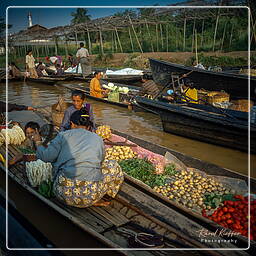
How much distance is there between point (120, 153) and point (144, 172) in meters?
0.70

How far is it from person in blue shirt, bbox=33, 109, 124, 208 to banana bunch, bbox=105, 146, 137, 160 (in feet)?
4.54

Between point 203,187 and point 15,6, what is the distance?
3.10m

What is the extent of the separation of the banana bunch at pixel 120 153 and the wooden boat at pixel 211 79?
316 cm

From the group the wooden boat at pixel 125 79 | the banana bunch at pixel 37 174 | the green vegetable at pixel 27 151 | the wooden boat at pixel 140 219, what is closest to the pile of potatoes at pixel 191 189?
Result: the wooden boat at pixel 140 219

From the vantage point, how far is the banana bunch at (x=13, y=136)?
4.72m

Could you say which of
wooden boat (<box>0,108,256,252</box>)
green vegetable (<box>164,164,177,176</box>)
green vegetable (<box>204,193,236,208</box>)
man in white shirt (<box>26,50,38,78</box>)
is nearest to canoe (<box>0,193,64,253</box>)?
wooden boat (<box>0,108,256,252</box>)

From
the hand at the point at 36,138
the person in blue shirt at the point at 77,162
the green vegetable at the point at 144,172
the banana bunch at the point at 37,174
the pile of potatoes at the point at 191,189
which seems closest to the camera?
the person in blue shirt at the point at 77,162

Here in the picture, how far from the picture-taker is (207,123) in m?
5.71

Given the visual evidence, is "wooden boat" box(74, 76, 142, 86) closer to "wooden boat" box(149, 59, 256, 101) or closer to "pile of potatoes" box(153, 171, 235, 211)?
"wooden boat" box(149, 59, 256, 101)

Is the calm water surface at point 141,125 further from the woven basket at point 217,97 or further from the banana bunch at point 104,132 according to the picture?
the banana bunch at point 104,132

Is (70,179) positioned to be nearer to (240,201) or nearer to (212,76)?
(240,201)

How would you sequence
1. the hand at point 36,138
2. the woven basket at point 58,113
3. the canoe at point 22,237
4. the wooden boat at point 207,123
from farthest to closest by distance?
1. the woven basket at point 58,113
2. the wooden boat at point 207,123
3. the hand at point 36,138
4. the canoe at point 22,237

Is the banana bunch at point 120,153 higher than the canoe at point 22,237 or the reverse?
higher

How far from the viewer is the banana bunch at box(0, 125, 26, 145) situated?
4723 millimetres
